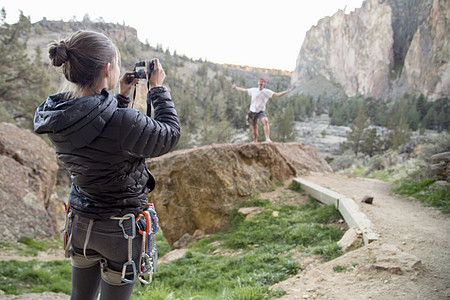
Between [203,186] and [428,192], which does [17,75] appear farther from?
[428,192]

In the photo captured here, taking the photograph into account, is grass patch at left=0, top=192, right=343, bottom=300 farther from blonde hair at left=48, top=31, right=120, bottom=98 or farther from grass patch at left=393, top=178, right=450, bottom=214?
blonde hair at left=48, top=31, right=120, bottom=98

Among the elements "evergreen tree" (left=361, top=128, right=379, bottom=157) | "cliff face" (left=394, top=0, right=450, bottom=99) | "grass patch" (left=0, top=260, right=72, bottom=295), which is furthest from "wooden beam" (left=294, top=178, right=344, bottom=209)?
"cliff face" (left=394, top=0, right=450, bottom=99)

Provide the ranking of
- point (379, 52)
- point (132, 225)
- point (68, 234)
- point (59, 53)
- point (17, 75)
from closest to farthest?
1. point (59, 53)
2. point (132, 225)
3. point (68, 234)
4. point (17, 75)
5. point (379, 52)

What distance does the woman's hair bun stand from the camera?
144 cm

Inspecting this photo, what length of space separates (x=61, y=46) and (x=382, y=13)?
105m

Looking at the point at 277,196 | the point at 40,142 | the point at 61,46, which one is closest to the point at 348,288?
the point at 61,46

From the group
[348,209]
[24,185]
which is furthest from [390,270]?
[24,185]

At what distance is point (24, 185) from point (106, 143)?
8.00 metres

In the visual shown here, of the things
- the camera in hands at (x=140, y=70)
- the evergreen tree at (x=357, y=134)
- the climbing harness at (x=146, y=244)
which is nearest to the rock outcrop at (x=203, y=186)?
the climbing harness at (x=146, y=244)

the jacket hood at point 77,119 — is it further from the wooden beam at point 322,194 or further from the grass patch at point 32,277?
the wooden beam at point 322,194

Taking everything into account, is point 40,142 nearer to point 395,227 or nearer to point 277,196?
point 277,196

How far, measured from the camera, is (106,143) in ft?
4.64

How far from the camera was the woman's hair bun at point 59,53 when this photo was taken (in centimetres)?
144

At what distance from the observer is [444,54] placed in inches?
1693
